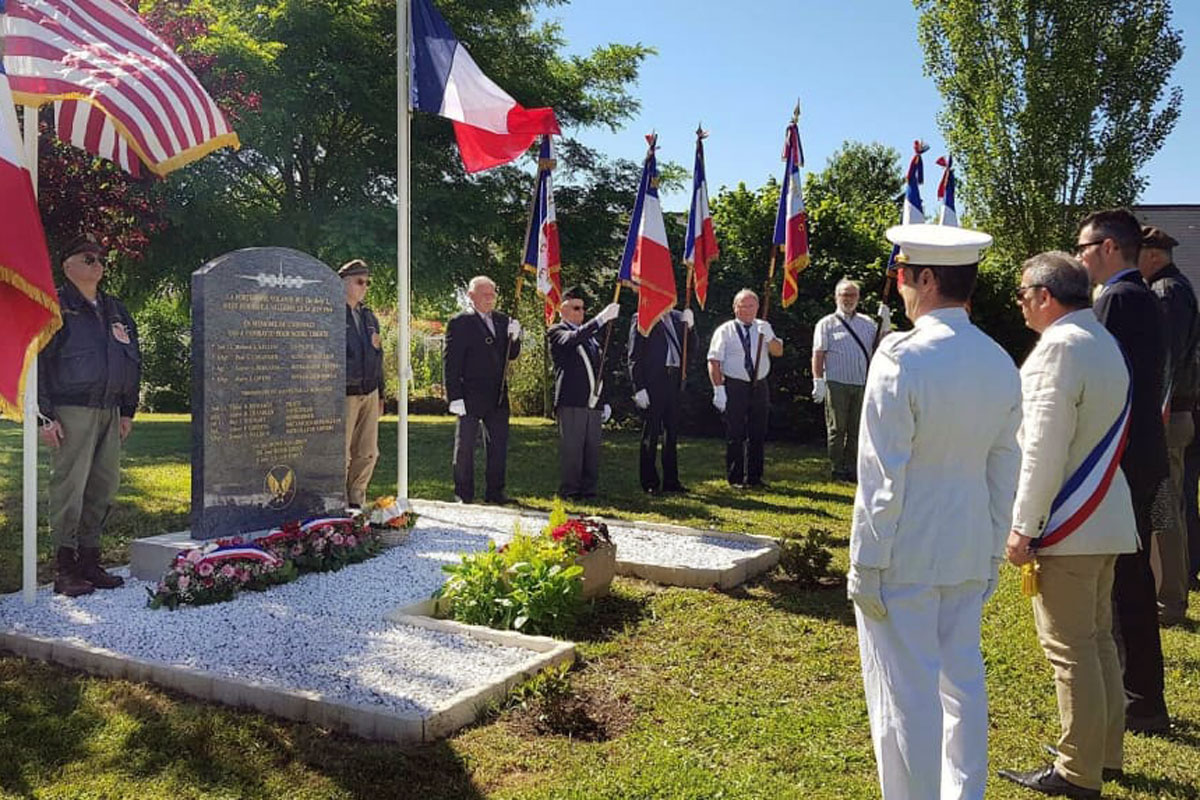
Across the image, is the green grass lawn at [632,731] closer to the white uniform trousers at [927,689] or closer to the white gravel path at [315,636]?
the white gravel path at [315,636]

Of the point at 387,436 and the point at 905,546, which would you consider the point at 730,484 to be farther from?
the point at 905,546

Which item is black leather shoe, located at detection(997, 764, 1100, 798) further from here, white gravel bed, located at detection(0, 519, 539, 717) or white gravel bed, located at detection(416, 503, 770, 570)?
white gravel bed, located at detection(416, 503, 770, 570)

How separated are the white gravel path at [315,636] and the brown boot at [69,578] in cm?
7

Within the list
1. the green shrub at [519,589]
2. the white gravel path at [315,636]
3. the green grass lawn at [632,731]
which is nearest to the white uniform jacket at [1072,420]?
the green grass lawn at [632,731]

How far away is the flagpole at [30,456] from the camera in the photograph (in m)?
5.69

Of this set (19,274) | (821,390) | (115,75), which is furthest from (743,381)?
(19,274)

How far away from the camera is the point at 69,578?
629 centimetres

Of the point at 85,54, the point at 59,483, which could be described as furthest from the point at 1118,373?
the point at 59,483

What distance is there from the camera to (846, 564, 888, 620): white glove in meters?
3.04

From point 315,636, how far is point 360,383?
366 centimetres

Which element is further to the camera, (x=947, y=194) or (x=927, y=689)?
(x=947, y=194)

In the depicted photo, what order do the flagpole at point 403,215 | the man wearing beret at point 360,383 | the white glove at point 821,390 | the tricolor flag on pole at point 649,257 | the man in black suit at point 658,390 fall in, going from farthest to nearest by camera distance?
the white glove at point 821,390
the man in black suit at point 658,390
the tricolor flag on pole at point 649,257
the man wearing beret at point 360,383
the flagpole at point 403,215

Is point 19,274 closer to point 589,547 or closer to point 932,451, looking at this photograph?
point 589,547

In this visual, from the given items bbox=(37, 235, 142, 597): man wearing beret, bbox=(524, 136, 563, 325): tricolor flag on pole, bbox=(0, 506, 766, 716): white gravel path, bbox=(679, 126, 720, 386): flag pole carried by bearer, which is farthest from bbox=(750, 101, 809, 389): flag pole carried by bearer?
bbox=(37, 235, 142, 597): man wearing beret
